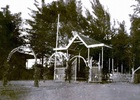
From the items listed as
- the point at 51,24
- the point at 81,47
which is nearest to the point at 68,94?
the point at 81,47

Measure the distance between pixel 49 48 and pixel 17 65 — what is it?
4.84m

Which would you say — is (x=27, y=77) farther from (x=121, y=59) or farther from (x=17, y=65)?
(x=121, y=59)

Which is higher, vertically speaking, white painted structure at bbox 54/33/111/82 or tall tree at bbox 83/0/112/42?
tall tree at bbox 83/0/112/42

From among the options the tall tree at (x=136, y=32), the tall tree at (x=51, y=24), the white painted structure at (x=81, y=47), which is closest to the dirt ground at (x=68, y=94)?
the white painted structure at (x=81, y=47)

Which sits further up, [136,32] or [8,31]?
[8,31]

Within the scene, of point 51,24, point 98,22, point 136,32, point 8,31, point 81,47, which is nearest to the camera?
point 81,47

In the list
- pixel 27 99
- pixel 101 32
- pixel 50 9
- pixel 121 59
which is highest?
pixel 50 9

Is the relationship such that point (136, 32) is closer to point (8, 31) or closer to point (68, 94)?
point (8, 31)

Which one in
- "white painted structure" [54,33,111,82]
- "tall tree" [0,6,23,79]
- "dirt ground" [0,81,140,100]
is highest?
"tall tree" [0,6,23,79]

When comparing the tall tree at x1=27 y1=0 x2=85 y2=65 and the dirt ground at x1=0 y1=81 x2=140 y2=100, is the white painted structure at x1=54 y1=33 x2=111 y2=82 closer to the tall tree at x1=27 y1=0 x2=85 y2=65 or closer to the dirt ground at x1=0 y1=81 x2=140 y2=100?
the tall tree at x1=27 y1=0 x2=85 y2=65

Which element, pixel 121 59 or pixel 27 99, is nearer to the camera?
pixel 27 99

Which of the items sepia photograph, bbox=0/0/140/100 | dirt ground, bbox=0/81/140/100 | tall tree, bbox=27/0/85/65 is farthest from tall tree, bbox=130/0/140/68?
dirt ground, bbox=0/81/140/100

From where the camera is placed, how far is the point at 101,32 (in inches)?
1534

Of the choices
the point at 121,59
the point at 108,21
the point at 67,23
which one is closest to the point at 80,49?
the point at 121,59
